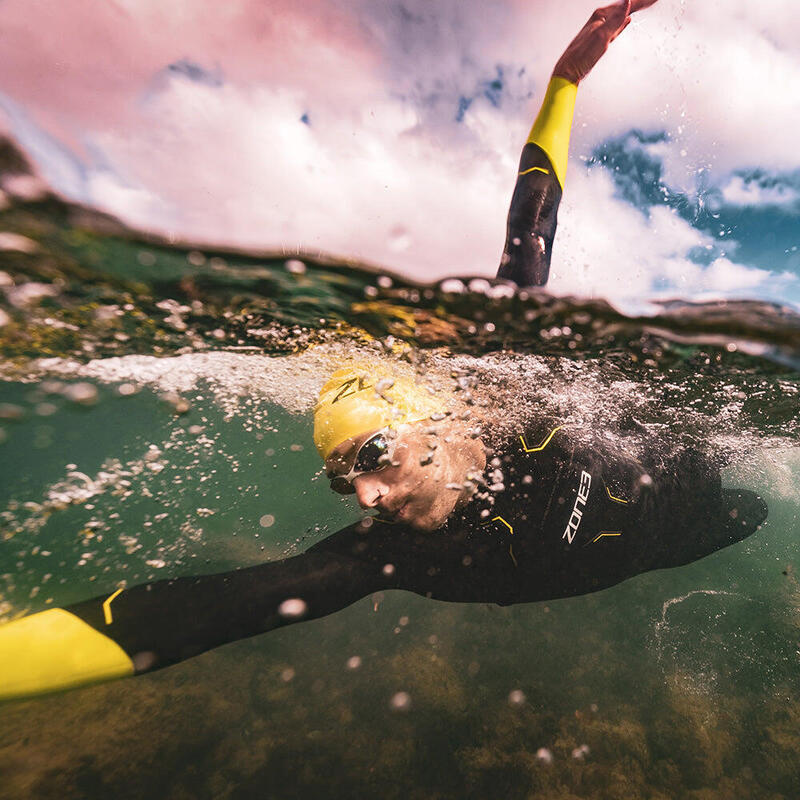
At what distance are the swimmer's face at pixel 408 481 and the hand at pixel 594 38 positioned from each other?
186 inches

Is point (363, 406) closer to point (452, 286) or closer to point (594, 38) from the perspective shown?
point (452, 286)

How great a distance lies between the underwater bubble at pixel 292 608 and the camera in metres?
→ 3.20

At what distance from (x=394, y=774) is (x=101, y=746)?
448 centimetres

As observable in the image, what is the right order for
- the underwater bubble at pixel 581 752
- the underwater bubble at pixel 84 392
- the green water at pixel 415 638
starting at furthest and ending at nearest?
the underwater bubble at pixel 84 392, the underwater bubble at pixel 581 752, the green water at pixel 415 638

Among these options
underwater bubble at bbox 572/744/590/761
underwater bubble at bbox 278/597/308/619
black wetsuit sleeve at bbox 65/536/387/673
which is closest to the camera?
black wetsuit sleeve at bbox 65/536/387/673

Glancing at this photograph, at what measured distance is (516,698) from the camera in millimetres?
7012

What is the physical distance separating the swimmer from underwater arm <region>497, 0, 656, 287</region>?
0.05 ft

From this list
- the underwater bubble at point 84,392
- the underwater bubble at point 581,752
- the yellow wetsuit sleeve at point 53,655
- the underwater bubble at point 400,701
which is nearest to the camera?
the yellow wetsuit sleeve at point 53,655

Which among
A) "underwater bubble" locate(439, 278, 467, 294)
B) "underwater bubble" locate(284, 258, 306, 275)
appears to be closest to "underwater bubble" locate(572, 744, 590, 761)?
"underwater bubble" locate(439, 278, 467, 294)

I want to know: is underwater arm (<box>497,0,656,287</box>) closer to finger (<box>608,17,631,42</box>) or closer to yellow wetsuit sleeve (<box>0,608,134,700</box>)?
finger (<box>608,17,631,42</box>)

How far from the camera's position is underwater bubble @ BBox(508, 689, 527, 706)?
6.86 m

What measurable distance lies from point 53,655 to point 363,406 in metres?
3.25

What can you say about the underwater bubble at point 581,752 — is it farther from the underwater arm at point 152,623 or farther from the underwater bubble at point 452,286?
the underwater bubble at point 452,286

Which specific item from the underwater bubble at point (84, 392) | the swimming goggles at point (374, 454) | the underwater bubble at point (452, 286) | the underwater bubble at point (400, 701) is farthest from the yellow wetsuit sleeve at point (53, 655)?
the underwater bubble at point (400, 701)
